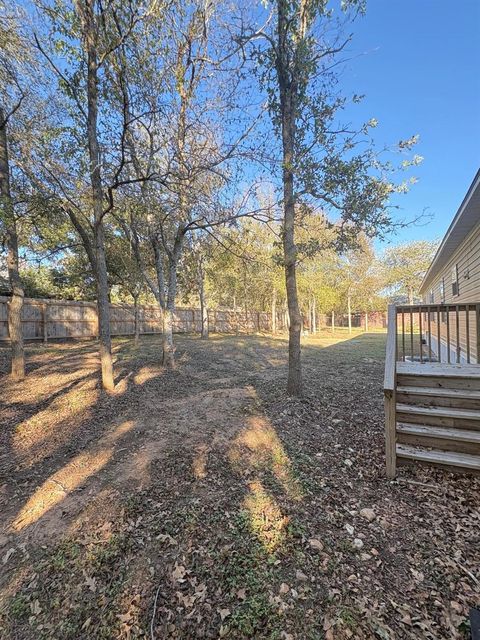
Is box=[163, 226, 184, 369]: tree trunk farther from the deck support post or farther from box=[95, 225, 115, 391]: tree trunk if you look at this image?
the deck support post

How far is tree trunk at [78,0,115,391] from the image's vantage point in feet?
15.2

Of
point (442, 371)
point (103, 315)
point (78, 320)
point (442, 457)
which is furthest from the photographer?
point (78, 320)

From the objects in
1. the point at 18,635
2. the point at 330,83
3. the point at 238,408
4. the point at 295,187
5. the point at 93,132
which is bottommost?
the point at 18,635

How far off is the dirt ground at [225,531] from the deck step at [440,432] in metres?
0.38

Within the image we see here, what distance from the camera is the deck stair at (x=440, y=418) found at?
3.00m

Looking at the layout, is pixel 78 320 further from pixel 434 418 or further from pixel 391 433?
pixel 434 418

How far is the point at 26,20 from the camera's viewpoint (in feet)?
17.3

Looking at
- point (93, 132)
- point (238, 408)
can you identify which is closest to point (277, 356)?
point (238, 408)

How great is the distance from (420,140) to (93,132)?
5.51m

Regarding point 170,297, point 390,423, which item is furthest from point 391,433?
point 170,297

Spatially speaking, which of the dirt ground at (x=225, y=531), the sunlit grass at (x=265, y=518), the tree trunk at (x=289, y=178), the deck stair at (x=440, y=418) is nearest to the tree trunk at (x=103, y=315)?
the dirt ground at (x=225, y=531)

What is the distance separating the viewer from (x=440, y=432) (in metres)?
3.12

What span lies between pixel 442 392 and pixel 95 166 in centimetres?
607

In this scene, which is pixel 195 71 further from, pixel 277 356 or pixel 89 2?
pixel 277 356
